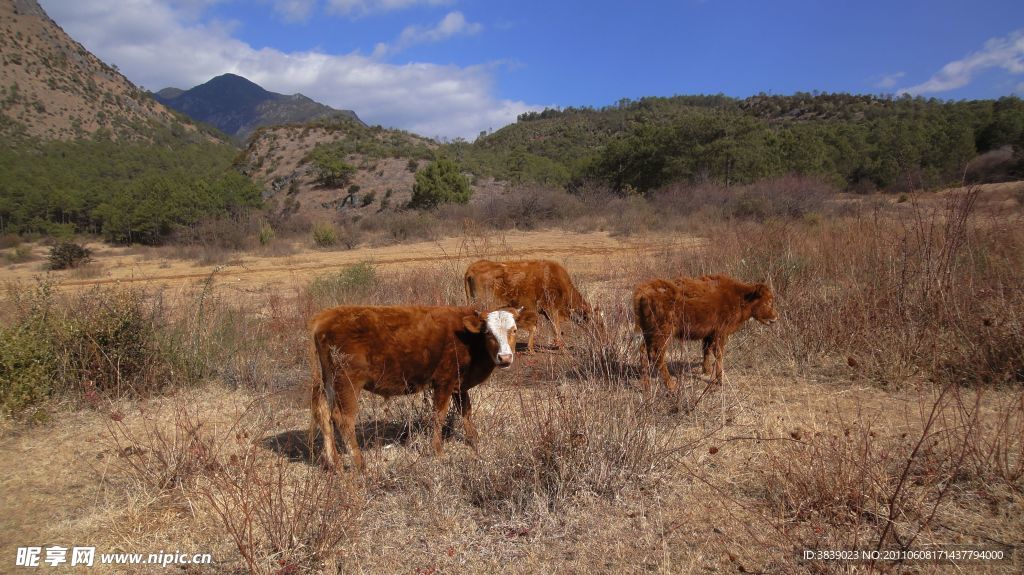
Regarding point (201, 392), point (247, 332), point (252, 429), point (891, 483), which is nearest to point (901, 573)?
point (891, 483)

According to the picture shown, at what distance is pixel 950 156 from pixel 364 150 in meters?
44.6

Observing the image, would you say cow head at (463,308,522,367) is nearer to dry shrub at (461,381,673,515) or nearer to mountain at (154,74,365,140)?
dry shrub at (461,381,673,515)

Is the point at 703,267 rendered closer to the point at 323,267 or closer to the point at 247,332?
the point at 247,332

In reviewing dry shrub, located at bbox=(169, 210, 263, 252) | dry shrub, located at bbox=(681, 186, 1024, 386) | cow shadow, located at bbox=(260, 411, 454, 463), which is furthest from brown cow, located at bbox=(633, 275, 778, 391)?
dry shrub, located at bbox=(169, 210, 263, 252)

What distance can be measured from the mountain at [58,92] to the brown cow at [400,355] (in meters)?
72.4

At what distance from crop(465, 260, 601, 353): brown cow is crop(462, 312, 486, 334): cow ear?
349 cm

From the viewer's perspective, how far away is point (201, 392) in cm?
660

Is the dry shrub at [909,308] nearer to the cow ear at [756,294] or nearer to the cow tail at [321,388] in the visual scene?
the cow ear at [756,294]

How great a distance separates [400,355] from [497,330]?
2.90ft

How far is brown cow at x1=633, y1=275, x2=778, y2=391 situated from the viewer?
5996mm

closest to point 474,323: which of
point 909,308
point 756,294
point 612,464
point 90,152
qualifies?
point 612,464

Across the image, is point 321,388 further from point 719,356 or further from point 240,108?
point 240,108

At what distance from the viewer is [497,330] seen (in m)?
4.75

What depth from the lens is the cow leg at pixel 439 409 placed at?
4832mm
